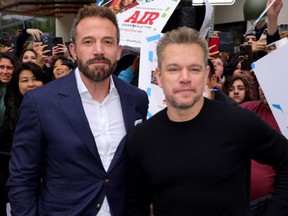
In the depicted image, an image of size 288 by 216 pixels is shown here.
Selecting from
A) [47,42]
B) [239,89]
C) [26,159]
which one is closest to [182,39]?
[26,159]

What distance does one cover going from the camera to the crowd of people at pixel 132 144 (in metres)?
1.75

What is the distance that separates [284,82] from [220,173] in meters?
0.73

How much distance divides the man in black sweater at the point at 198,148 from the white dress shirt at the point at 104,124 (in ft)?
0.63

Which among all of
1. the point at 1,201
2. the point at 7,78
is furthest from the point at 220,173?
the point at 7,78

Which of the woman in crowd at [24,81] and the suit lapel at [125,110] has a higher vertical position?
the suit lapel at [125,110]

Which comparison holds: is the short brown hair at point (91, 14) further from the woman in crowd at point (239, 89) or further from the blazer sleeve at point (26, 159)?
the woman in crowd at point (239, 89)

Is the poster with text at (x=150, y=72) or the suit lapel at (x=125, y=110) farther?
the poster with text at (x=150, y=72)

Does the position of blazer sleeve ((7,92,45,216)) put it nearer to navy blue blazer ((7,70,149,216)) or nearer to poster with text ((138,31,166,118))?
navy blue blazer ((7,70,149,216))

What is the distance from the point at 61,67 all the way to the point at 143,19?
2.02 meters

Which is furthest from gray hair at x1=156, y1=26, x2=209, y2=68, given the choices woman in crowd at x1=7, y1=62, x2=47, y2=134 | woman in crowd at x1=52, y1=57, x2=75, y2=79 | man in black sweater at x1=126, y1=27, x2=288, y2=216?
woman in crowd at x1=52, y1=57, x2=75, y2=79

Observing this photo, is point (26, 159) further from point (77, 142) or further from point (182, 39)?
point (182, 39)

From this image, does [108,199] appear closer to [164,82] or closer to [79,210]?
[79,210]

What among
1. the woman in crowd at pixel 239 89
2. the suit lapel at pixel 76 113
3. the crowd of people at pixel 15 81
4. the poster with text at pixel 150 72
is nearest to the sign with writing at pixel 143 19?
the poster with text at pixel 150 72

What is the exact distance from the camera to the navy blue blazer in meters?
1.85
